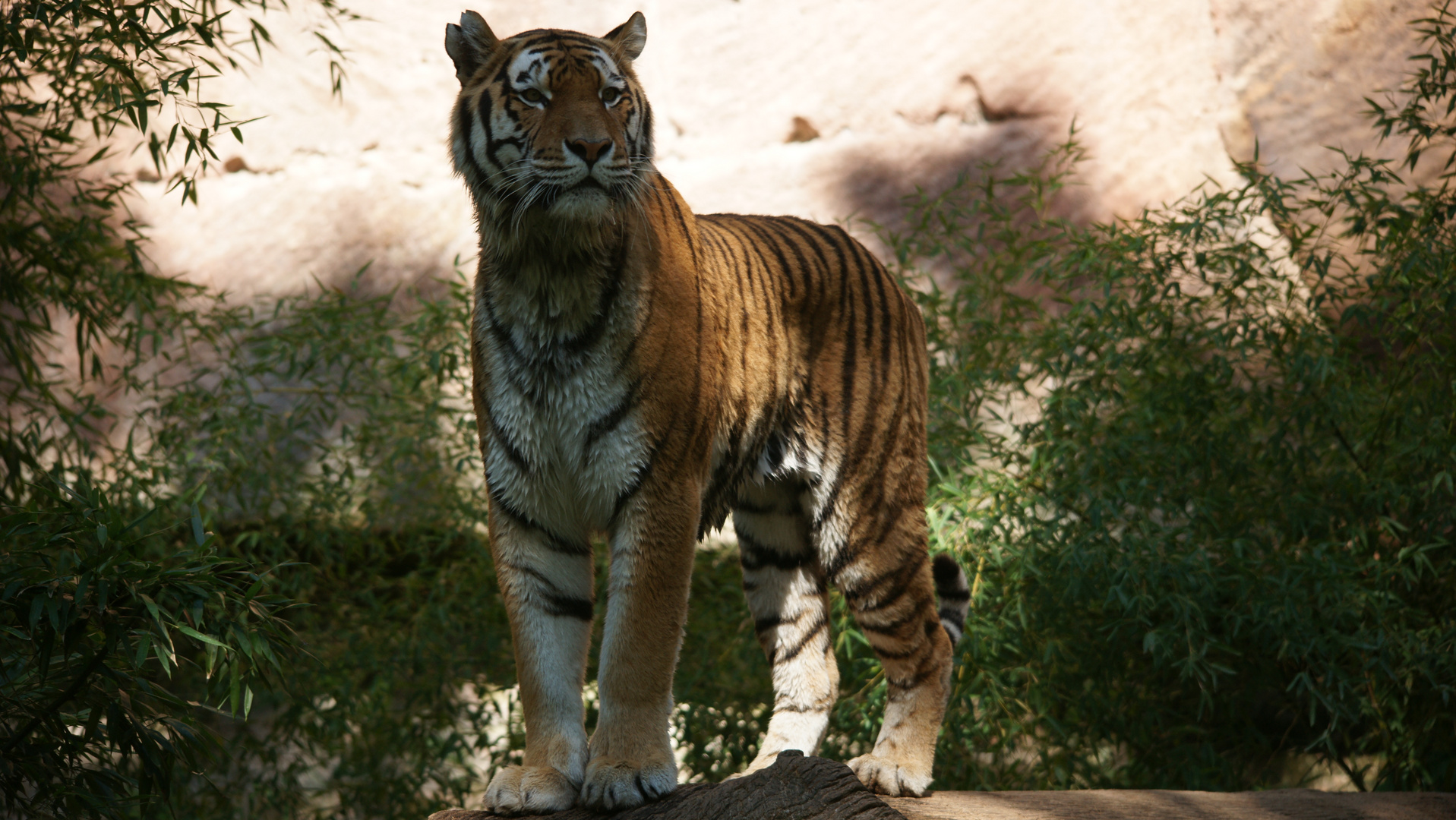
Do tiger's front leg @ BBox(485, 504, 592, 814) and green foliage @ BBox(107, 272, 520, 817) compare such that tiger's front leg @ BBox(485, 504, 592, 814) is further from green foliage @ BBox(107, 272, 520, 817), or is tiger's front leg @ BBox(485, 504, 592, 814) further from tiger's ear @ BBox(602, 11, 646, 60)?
green foliage @ BBox(107, 272, 520, 817)

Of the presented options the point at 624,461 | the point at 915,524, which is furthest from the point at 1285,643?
the point at 624,461

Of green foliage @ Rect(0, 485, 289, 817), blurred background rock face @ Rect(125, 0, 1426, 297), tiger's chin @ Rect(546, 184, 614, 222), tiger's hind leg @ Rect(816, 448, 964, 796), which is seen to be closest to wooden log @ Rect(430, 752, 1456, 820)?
tiger's hind leg @ Rect(816, 448, 964, 796)

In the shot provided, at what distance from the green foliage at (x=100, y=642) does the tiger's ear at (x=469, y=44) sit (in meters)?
0.84

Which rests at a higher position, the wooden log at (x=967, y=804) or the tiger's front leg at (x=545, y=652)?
the tiger's front leg at (x=545, y=652)

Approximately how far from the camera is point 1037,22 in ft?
14.3

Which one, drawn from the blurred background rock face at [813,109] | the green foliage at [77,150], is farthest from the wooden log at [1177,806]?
the blurred background rock face at [813,109]

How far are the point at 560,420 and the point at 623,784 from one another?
1.87 feet

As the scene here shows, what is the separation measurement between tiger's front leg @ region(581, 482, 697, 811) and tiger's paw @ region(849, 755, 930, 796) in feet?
1.67

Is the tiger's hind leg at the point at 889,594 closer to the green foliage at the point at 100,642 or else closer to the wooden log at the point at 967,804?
the wooden log at the point at 967,804

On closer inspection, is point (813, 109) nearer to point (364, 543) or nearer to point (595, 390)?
point (364, 543)

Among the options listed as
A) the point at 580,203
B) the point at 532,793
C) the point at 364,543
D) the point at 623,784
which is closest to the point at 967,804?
the point at 623,784

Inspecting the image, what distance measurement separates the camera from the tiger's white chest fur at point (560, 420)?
5.85 ft

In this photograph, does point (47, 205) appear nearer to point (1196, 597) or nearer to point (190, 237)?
point (190, 237)

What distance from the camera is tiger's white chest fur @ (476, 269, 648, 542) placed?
1.78 m
